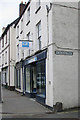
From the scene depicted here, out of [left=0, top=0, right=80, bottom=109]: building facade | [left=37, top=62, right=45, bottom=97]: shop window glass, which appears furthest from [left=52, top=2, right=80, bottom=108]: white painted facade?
[left=37, top=62, right=45, bottom=97]: shop window glass

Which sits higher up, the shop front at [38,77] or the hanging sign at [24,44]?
the hanging sign at [24,44]

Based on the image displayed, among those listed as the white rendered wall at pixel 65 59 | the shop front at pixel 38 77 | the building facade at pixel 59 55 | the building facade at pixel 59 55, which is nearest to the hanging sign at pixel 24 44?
the shop front at pixel 38 77

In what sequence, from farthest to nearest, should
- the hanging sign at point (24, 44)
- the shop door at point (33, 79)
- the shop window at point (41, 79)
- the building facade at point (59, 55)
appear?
the shop door at point (33, 79) → the hanging sign at point (24, 44) → the shop window at point (41, 79) → the building facade at point (59, 55)

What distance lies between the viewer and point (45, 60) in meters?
10.9

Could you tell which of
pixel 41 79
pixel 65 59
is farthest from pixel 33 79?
pixel 65 59

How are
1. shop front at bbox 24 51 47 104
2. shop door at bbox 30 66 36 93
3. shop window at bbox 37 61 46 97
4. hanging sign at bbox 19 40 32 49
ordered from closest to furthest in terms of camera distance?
shop front at bbox 24 51 47 104 → shop window at bbox 37 61 46 97 → hanging sign at bbox 19 40 32 49 → shop door at bbox 30 66 36 93

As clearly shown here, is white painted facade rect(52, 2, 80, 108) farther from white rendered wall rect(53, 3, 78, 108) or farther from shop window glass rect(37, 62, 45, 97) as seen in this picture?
shop window glass rect(37, 62, 45, 97)

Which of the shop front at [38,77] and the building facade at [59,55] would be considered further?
the shop front at [38,77]

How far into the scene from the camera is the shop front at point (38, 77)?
1134 cm

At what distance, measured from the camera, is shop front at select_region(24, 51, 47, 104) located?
37.2ft

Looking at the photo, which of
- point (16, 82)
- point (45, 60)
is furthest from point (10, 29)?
point (45, 60)

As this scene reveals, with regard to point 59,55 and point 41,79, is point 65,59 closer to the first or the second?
point 59,55

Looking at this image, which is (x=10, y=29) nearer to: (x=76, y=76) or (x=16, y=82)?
(x=16, y=82)

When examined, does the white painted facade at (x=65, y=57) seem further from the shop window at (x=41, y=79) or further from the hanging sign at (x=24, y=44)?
the hanging sign at (x=24, y=44)
